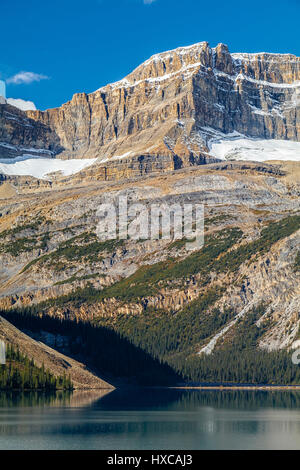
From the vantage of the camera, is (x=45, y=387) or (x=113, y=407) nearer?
(x=113, y=407)

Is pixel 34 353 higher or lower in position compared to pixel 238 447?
higher
